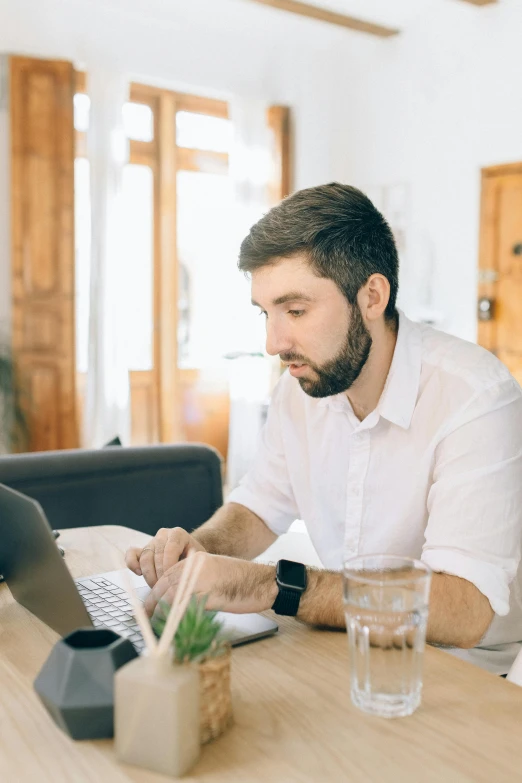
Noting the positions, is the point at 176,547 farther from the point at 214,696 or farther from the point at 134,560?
the point at 214,696

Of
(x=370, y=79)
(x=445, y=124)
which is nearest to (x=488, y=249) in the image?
(x=445, y=124)

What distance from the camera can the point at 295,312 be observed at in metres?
1.36

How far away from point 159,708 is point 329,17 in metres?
5.23

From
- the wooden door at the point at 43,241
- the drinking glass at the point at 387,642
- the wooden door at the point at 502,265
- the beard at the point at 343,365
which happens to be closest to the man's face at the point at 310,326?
the beard at the point at 343,365

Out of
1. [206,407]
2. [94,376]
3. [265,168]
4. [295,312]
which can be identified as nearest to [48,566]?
[295,312]

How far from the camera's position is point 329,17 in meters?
5.08

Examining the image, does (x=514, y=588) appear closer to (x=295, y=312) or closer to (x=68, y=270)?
(x=295, y=312)

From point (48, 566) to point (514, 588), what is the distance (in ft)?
2.69

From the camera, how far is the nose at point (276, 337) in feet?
4.49

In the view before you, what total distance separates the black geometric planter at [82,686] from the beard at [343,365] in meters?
0.74

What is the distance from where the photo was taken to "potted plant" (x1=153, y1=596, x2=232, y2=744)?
2.35 feet

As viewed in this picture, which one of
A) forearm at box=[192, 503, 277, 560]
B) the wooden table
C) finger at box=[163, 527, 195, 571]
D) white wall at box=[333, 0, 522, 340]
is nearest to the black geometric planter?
the wooden table

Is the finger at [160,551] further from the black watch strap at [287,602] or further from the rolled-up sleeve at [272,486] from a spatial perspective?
the rolled-up sleeve at [272,486]

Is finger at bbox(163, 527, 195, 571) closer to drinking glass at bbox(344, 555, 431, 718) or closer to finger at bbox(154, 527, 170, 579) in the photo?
finger at bbox(154, 527, 170, 579)
